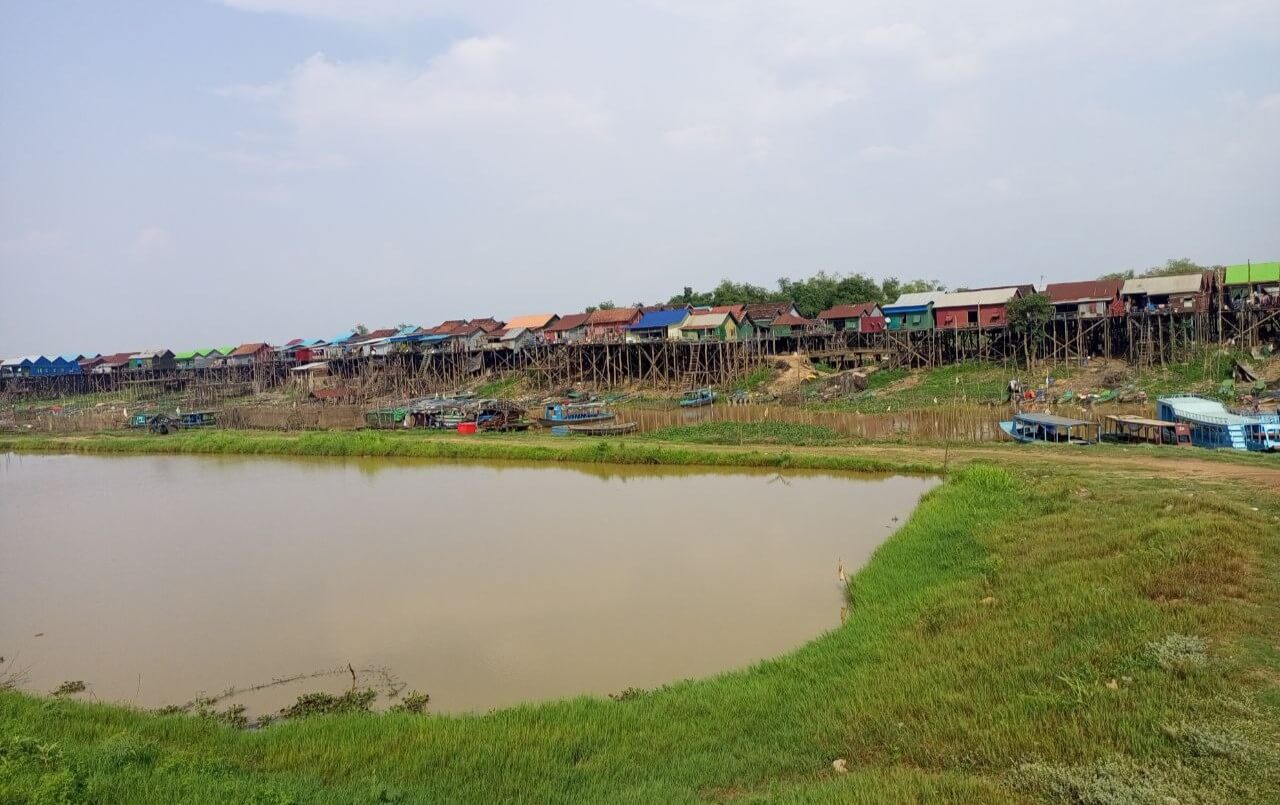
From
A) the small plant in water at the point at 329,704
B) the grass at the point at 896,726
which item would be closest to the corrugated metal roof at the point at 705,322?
the grass at the point at 896,726

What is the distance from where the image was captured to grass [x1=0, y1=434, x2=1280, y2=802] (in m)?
5.32

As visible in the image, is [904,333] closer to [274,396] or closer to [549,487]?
[549,487]

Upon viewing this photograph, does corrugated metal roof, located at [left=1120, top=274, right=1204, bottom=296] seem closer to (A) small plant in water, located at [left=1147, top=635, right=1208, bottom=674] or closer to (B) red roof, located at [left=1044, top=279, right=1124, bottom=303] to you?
(B) red roof, located at [left=1044, top=279, right=1124, bottom=303]

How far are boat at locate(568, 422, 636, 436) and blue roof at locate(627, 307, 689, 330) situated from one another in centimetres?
1460

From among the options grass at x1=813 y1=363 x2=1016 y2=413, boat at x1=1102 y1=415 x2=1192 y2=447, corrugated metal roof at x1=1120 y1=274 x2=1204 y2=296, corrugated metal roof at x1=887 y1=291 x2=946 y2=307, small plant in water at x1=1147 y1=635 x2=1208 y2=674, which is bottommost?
boat at x1=1102 y1=415 x2=1192 y2=447

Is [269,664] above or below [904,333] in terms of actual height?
below

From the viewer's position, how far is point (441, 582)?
13047 millimetres

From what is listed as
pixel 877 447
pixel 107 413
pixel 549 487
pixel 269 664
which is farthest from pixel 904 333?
pixel 107 413

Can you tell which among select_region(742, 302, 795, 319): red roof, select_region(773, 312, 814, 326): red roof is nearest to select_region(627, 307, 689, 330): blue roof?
select_region(742, 302, 795, 319): red roof

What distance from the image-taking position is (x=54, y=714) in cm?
746

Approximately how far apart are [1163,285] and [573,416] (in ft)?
83.7

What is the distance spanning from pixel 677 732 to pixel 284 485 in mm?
20863

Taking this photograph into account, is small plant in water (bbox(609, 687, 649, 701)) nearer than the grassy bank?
Yes

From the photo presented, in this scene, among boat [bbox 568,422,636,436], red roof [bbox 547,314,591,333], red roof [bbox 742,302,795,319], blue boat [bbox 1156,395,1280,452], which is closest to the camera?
blue boat [bbox 1156,395,1280,452]
